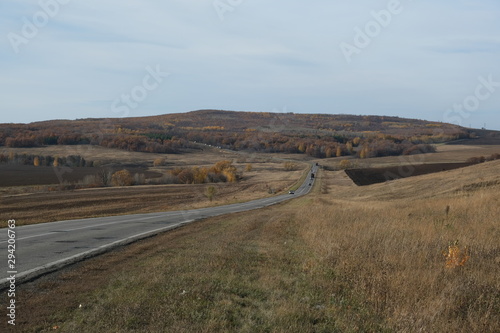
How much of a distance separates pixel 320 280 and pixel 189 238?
26.9 ft

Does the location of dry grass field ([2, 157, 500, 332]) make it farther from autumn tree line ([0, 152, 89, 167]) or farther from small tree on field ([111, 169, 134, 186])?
autumn tree line ([0, 152, 89, 167])

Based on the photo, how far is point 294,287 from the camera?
8.30 m

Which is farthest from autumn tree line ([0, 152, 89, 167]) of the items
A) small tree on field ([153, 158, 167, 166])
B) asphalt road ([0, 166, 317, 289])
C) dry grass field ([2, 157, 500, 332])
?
dry grass field ([2, 157, 500, 332])

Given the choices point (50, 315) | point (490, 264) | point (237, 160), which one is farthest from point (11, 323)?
point (237, 160)

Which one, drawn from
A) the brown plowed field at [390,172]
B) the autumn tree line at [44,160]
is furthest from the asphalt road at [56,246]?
the autumn tree line at [44,160]

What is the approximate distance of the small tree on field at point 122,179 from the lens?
85.9 metres

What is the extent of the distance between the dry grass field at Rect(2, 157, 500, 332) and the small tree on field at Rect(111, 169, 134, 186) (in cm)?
7536

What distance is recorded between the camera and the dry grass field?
6480 mm

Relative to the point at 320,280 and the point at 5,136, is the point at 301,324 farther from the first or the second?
the point at 5,136

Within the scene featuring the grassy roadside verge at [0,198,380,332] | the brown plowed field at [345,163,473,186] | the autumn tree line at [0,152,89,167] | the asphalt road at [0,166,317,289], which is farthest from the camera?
the autumn tree line at [0,152,89,167]

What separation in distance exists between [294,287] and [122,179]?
82187 mm

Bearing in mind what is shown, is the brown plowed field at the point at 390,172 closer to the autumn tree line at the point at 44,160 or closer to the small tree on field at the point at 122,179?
the small tree on field at the point at 122,179

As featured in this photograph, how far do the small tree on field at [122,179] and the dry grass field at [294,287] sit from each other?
75361 mm

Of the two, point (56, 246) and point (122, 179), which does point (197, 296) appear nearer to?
point (56, 246)
